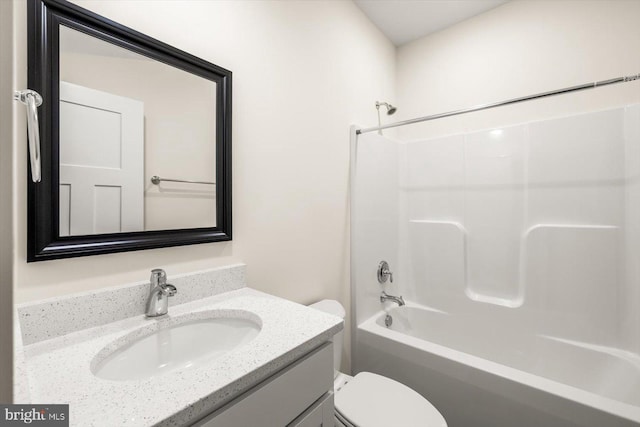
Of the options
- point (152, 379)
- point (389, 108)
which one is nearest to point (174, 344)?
point (152, 379)

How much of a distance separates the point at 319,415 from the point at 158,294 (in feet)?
2.03

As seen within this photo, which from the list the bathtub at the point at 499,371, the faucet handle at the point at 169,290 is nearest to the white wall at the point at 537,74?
the bathtub at the point at 499,371

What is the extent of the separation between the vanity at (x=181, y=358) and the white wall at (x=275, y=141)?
8cm

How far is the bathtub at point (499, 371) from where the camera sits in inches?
43.9

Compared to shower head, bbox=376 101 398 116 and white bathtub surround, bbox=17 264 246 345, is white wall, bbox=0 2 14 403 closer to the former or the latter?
white bathtub surround, bbox=17 264 246 345

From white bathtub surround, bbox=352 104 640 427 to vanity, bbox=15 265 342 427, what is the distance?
93 centimetres

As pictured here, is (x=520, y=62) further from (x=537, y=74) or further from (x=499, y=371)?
(x=499, y=371)

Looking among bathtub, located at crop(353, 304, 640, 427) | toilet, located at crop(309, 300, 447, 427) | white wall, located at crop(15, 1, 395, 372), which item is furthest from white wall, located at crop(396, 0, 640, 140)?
toilet, located at crop(309, 300, 447, 427)

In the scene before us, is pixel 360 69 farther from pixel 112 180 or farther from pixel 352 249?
pixel 112 180

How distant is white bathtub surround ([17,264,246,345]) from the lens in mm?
710

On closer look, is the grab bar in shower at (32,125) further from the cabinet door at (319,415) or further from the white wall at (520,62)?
the white wall at (520,62)

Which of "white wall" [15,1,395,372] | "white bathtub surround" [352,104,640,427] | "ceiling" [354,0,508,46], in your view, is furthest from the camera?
"ceiling" [354,0,508,46]

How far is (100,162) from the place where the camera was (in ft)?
2.77

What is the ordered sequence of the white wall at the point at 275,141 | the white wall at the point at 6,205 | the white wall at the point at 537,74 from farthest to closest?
the white wall at the point at 537,74 → the white wall at the point at 275,141 → the white wall at the point at 6,205
